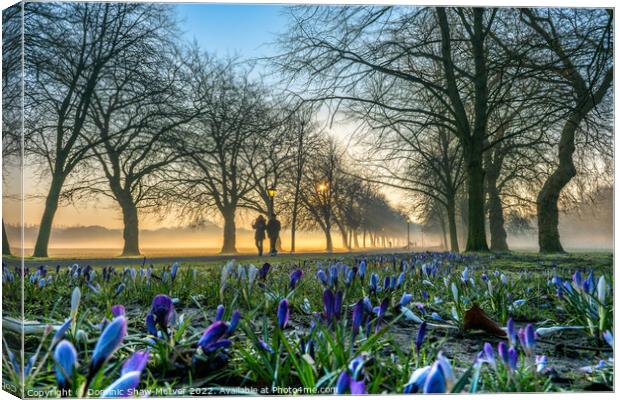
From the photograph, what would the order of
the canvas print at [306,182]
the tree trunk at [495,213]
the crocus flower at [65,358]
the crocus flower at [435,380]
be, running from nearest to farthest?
1. the crocus flower at [435,380]
2. the crocus flower at [65,358]
3. the canvas print at [306,182]
4. the tree trunk at [495,213]

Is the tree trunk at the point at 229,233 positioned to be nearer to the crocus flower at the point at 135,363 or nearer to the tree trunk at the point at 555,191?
the crocus flower at the point at 135,363

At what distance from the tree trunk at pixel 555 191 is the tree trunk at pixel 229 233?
2005 mm

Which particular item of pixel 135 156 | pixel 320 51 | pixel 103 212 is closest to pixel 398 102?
pixel 320 51

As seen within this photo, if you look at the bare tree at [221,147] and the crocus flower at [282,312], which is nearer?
the crocus flower at [282,312]

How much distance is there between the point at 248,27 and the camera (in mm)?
3125

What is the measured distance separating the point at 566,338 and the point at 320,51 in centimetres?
217

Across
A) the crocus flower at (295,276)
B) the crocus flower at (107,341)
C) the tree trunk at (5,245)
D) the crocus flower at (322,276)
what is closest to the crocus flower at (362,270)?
the crocus flower at (322,276)

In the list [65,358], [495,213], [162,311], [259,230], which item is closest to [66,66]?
[259,230]

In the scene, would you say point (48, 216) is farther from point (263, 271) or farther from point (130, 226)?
point (263, 271)

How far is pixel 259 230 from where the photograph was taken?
338 cm

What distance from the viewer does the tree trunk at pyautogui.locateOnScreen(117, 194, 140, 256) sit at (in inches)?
121

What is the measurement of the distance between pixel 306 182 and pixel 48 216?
146 cm

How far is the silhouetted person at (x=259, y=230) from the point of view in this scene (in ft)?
10.9

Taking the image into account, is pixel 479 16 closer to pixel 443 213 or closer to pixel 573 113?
pixel 573 113
